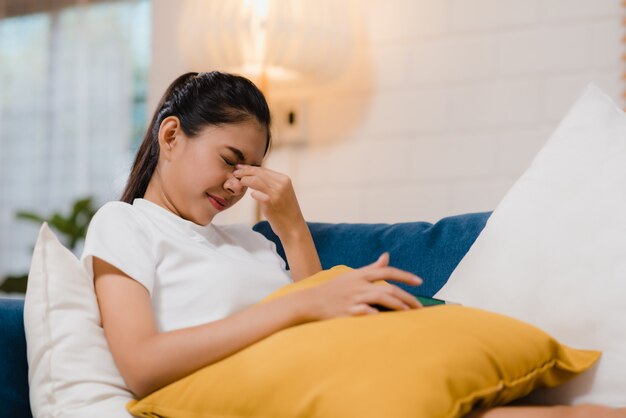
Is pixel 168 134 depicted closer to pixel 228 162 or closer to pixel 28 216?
pixel 228 162

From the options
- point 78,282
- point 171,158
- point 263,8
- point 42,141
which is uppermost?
point 263,8

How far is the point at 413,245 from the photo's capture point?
156cm

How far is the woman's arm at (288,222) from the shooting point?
157 centimetres

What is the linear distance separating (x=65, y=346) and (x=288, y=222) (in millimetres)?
572

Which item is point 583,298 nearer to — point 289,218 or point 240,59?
point 289,218

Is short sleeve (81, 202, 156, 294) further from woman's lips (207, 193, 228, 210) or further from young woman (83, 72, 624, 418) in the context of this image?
woman's lips (207, 193, 228, 210)

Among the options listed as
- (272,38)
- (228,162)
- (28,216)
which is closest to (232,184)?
(228,162)

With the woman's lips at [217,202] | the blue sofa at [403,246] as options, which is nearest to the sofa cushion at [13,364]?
the blue sofa at [403,246]

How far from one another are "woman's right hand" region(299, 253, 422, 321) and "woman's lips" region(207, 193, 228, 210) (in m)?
0.44

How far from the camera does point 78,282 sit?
48.1 inches

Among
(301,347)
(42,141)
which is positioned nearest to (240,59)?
(301,347)

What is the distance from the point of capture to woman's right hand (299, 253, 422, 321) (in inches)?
40.9

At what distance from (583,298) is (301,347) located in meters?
0.45

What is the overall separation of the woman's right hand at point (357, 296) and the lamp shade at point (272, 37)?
1.33m
